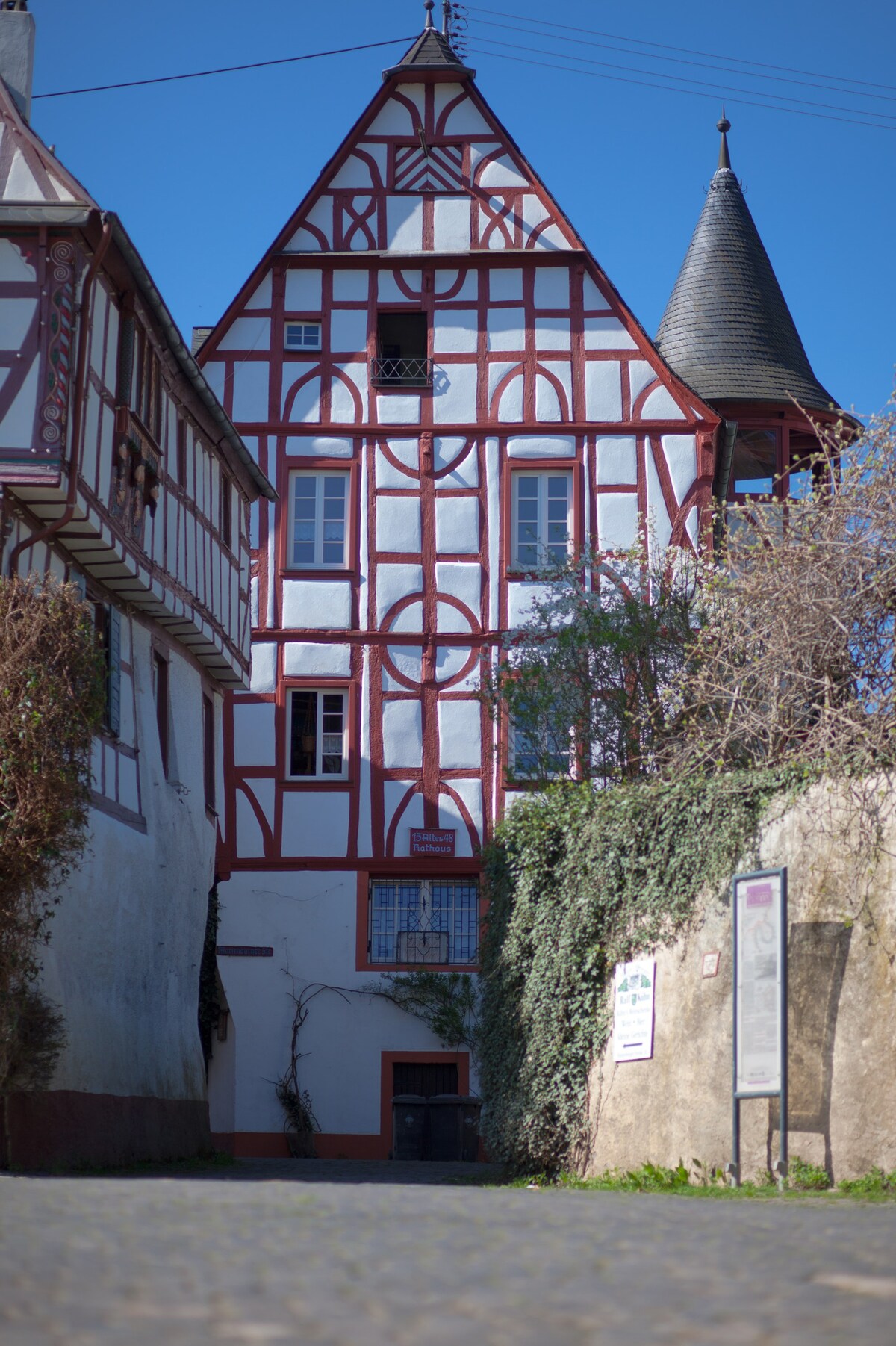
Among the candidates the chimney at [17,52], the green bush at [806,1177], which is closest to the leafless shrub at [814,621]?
the green bush at [806,1177]

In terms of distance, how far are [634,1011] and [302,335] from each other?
14241 mm

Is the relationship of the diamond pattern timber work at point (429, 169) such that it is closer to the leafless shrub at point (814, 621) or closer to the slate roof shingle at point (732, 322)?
the slate roof shingle at point (732, 322)

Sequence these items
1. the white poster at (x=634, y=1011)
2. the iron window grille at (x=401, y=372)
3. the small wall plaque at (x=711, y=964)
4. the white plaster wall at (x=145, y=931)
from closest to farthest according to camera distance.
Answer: the small wall plaque at (x=711, y=964), the white poster at (x=634, y=1011), the white plaster wall at (x=145, y=931), the iron window grille at (x=401, y=372)

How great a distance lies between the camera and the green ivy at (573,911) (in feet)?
37.8

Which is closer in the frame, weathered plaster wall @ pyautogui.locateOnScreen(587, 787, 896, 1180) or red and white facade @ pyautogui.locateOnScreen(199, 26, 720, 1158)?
weathered plaster wall @ pyautogui.locateOnScreen(587, 787, 896, 1180)

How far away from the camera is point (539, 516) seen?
23.1 meters

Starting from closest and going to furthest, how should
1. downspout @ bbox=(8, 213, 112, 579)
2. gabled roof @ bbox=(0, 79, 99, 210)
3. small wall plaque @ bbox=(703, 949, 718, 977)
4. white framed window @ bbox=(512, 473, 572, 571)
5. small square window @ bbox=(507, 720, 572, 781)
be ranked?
small wall plaque @ bbox=(703, 949, 718, 977) → downspout @ bbox=(8, 213, 112, 579) → gabled roof @ bbox=(0, 79, 99, 210) → small square window @ bbox=(507, 720, 572, 781) → white framed window @ bbox=(512, 473, 572, 571)

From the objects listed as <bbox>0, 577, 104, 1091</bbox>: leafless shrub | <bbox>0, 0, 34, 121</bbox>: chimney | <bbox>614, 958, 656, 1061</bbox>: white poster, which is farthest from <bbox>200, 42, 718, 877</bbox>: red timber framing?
<bbox>614, 958, 656, 1061</bbox>: white poster

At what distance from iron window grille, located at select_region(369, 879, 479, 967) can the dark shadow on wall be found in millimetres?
11789

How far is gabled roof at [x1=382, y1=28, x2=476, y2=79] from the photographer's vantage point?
23.8 m

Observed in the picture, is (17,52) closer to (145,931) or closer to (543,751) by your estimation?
(145,931)

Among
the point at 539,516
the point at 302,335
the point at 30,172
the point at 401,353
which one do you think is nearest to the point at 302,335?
the point at 302,335

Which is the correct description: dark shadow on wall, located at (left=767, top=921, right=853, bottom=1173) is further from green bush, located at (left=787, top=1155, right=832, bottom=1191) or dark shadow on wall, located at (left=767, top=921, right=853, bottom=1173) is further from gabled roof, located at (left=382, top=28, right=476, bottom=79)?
gabled roof, located at (left=382, top=28, right=476, bottom=79)

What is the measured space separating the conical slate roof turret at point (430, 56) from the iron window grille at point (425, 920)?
11393 mm
